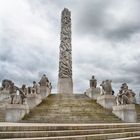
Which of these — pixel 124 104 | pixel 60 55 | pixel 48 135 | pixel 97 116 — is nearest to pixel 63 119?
pixel 97 116

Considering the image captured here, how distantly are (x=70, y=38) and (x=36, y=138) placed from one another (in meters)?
25.2

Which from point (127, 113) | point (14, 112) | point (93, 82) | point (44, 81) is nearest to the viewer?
point (14, 112)

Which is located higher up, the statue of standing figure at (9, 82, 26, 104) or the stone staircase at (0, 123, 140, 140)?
the statue of standing figure at (9, 82, 26, 104)

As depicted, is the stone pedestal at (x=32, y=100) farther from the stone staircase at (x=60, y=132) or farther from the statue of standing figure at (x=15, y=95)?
the stone staircase at (x=60, y=132)

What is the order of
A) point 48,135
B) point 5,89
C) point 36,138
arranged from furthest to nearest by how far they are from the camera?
point 5,89 → point 48,135 → point 36,138

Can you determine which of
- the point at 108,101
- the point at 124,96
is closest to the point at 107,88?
the point at 108,101

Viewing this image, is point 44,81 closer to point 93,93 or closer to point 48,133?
point 93,93

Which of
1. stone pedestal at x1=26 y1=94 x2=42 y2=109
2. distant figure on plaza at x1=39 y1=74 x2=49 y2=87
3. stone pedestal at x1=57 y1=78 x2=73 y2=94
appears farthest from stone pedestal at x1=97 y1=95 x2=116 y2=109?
stone pedestal at x1=57 y1=78 x2=73 y2=94

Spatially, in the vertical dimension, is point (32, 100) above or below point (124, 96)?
below

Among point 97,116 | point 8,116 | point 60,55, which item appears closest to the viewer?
point 8,116

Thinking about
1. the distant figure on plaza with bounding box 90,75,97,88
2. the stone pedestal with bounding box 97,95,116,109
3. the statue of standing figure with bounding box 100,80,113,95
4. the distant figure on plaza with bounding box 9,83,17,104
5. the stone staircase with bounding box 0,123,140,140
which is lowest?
the stone staircase with bounding box 0,123,140,140

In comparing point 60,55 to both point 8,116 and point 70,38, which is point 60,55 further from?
point 8,116

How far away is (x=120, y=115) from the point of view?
1559cm

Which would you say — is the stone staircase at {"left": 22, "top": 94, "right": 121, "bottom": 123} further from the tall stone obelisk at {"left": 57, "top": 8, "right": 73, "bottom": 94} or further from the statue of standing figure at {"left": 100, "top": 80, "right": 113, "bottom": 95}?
the tall stone obelisk at {"left": 57, "top": 8, "right": 73, "bottom": 94}
